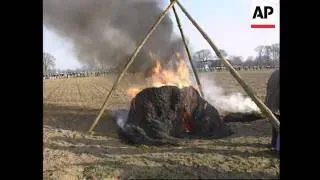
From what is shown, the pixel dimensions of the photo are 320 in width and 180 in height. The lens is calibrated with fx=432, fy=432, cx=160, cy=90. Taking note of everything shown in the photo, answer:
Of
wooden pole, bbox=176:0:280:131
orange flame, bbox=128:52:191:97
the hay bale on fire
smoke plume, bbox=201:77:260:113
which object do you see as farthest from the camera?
smoke plume, bbox=201:77:260:113

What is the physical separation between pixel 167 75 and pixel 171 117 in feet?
4.80

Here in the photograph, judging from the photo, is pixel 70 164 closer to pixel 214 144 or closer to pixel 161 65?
pixel 214 144

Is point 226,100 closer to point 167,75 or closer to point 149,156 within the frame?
point 167,75

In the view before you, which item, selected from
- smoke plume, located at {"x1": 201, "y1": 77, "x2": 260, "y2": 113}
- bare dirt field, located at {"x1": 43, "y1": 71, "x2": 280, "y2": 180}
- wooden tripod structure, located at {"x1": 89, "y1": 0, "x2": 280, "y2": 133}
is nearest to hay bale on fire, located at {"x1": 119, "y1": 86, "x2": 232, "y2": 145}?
bare dirt field, located at {"x1": 43, "y1": 71, "x2": 280, "y2": 180}

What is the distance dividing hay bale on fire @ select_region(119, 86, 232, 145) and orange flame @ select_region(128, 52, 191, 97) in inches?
30.9

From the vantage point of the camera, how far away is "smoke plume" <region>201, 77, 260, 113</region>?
40.8 feet

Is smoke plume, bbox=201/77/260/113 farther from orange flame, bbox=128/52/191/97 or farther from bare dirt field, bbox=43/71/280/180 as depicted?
orange flame, bbox=128/52/191/97

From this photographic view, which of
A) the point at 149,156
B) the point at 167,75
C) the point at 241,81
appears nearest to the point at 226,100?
the point at 167,75

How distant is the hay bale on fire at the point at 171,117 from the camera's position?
9500 mm
